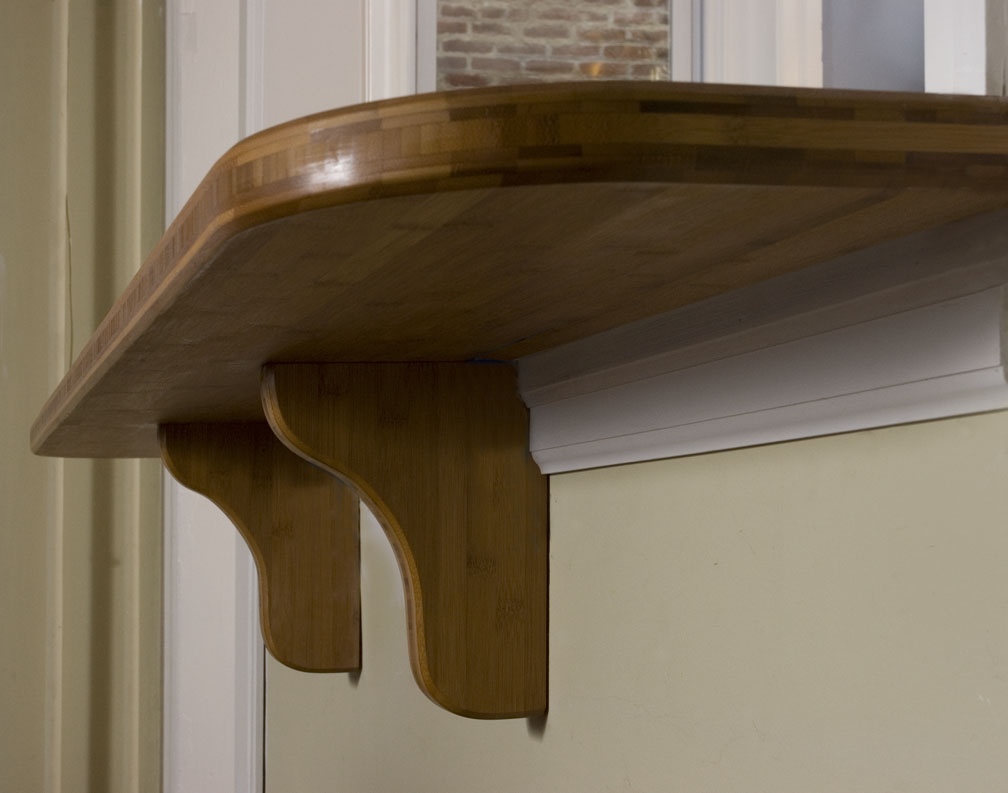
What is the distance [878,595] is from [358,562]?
2.94ft

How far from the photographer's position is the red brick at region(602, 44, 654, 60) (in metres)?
1.71

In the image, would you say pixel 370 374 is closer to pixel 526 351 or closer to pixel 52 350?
pixel 526 351

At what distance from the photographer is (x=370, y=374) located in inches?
34.3

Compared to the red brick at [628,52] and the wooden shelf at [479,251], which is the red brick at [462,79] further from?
the wooden shelf at [479,251]

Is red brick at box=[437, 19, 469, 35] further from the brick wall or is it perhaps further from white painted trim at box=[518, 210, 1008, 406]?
white painted trim at box=[518, 210, 1008, 406]

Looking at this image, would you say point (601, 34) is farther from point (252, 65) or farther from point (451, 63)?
point (252, 65)

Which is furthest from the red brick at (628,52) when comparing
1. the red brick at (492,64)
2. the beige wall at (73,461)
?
the beige wall at (73,461)

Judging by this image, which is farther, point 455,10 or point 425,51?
point 455,10

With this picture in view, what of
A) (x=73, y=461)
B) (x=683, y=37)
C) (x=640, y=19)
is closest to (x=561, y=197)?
(x=683, y=37)

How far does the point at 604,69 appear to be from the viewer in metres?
1.92

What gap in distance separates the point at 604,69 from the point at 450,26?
0.28m

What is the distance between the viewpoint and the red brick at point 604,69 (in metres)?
1.79

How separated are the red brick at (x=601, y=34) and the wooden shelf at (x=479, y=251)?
3.81 feet

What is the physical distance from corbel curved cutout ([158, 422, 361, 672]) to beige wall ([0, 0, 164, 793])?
1194mm
